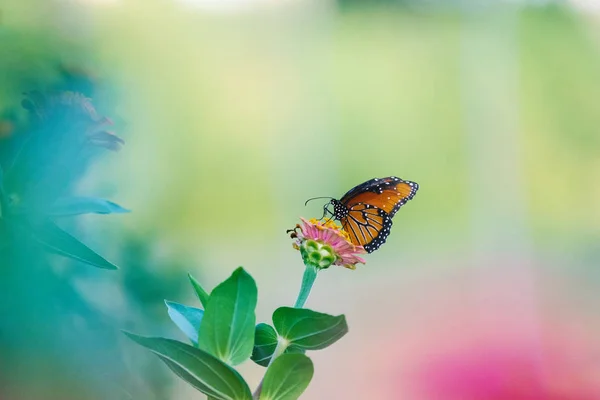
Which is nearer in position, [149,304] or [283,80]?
[149,304]

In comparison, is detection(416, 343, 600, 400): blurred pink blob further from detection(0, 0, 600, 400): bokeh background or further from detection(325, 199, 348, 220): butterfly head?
detection(325, 199, 348, 220): butterfly head

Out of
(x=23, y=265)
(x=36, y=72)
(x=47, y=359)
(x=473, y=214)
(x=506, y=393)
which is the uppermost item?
(x=36, y=72)

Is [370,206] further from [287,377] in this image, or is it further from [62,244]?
[62,244]

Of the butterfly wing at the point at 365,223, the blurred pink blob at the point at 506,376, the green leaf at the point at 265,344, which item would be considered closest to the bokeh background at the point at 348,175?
the blurred pink blob at the point at 506,376

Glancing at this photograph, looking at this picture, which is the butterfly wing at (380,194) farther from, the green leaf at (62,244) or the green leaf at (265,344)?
the green leaf at (62,244)

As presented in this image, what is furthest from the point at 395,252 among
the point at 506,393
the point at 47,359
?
the point at 47,359

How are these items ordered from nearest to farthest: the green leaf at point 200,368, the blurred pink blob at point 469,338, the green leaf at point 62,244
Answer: the green leaf at point 200,368 → the green leaf at point 62,244 → the blurred pink blob at point 469,338

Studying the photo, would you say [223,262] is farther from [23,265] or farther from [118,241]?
[23,265]
